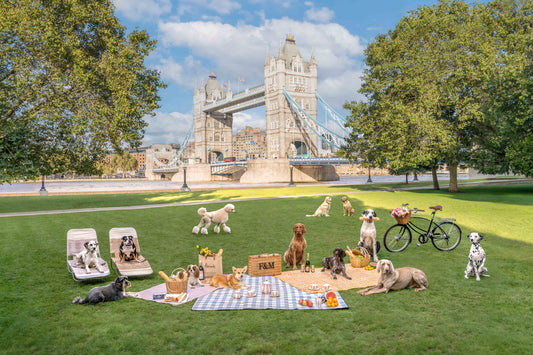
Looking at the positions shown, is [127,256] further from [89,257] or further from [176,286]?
[176,286]

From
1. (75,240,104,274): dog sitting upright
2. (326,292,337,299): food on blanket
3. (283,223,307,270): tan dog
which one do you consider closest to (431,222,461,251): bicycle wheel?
(283,223,307,270): tan dog

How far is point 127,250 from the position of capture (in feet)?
31.3

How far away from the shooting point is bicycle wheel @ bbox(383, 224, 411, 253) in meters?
11.1

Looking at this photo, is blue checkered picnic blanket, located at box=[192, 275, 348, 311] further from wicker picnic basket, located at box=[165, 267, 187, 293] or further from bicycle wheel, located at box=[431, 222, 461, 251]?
bicycle wheel, located at box=[431, 222, 461, 251]

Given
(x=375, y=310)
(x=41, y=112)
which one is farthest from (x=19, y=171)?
(x=375, y=310)

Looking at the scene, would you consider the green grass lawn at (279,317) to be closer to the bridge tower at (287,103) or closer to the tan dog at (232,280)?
the tan dog at (232,280)

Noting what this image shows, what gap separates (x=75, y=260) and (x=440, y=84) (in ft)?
105

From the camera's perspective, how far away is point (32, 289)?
8.05 m

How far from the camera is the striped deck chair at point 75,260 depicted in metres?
8.45

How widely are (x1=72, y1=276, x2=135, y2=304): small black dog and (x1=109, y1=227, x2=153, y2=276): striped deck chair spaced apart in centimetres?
130

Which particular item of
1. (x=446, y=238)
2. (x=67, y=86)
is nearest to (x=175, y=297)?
(x=446, y=238)

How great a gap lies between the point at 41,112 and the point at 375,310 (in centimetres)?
2147

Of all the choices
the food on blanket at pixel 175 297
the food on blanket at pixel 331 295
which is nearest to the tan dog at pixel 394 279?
the food on blanket at pixel 331 295

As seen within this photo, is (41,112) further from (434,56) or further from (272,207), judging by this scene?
(434,56)
